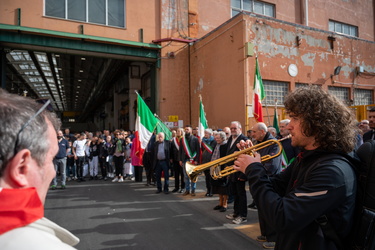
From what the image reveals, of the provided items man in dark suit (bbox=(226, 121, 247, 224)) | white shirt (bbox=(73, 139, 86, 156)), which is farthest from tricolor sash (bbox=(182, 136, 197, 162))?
white shirt (bbox=(73, 139, 86, 156))

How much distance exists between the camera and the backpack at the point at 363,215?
145 centimetres

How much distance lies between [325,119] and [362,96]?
683 inches

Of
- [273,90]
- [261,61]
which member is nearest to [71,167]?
[261,61]

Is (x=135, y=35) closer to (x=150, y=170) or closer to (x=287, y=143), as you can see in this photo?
(x=150, y=170)

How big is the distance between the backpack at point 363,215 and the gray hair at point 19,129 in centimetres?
148

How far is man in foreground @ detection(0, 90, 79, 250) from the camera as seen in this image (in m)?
0.75

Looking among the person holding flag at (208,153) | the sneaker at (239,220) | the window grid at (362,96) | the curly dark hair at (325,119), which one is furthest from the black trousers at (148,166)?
the window grid at (362,96)

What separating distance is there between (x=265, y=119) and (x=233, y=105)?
1.72 metres

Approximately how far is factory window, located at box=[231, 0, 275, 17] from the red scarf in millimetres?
→ 19952

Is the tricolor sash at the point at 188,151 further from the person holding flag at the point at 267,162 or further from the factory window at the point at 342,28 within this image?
the factory window at the point at 342,28

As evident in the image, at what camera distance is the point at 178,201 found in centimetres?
714

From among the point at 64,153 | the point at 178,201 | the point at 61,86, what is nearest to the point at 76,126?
the point at 61,86

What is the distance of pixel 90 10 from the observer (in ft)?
48.7

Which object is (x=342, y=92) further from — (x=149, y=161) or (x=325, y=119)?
(x=325, y=119)
